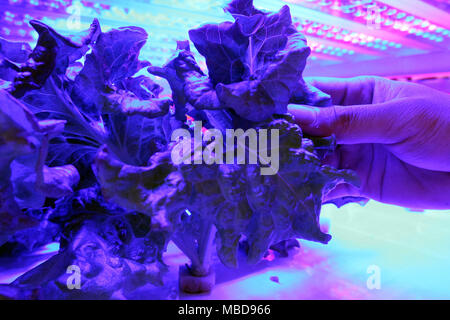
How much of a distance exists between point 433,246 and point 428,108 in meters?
0.41

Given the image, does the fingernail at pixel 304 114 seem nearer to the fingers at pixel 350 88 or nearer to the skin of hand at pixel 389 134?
the skin of hand at pixel 389 134

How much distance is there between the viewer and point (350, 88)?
0.71m

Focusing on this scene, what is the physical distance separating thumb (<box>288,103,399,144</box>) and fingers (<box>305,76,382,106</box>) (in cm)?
19

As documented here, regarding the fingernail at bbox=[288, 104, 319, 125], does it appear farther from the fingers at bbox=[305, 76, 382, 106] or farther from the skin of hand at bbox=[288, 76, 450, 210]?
the fingers at bbox=[305, 76, 382, 106]

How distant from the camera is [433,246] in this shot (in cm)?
76

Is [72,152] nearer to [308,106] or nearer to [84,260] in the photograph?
[84,260]

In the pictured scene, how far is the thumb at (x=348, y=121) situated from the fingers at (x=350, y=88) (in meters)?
0.19

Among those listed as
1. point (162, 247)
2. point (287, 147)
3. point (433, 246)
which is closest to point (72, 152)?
point (162, 247)

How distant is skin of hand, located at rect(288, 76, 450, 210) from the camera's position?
510 mm

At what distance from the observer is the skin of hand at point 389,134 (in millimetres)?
510

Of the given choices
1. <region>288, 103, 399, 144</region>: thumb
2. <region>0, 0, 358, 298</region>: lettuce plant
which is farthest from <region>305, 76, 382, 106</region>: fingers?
<region>0, 0, 358, 298</region>: lettuce plant

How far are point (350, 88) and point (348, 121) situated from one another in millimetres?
248

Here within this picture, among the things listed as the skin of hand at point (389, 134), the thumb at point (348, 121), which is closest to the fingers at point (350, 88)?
the skin of hand at point (389, 134)

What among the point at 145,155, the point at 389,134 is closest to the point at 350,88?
the point at 389,134
